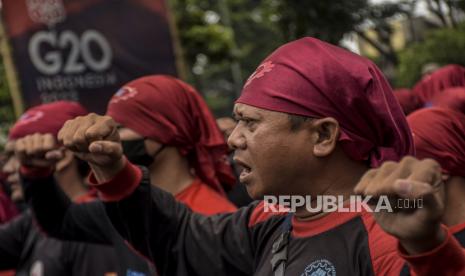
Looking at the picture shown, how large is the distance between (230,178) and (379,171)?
9.78 ft

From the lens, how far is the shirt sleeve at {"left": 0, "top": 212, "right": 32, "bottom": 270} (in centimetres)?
611

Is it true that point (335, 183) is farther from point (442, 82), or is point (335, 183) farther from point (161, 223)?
point (442, 82)

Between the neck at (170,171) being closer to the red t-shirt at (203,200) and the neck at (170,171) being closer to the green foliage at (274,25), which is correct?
the red t-shirt at (203,200)

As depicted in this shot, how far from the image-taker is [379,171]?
208 centimetres

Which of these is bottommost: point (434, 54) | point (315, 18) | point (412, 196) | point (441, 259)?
point (434, 54)

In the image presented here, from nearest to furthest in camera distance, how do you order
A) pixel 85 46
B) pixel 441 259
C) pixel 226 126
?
pixel 441 259
pixel 226 126
pixel 85 46

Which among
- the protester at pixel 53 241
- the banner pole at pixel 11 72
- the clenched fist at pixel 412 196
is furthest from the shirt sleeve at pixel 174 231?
the banner pole at pixel 11 72

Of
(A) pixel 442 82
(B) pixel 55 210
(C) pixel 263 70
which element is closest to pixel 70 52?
(A) pixel 442 82

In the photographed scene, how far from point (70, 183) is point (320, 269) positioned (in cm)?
353

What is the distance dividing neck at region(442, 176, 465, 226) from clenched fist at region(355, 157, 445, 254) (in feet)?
5.72

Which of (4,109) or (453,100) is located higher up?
(453,100)

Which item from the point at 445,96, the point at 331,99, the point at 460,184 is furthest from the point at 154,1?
the point at 331,99

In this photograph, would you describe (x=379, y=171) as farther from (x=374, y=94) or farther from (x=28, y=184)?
(x=28, y=184)

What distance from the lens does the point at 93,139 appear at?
324 centimetres
